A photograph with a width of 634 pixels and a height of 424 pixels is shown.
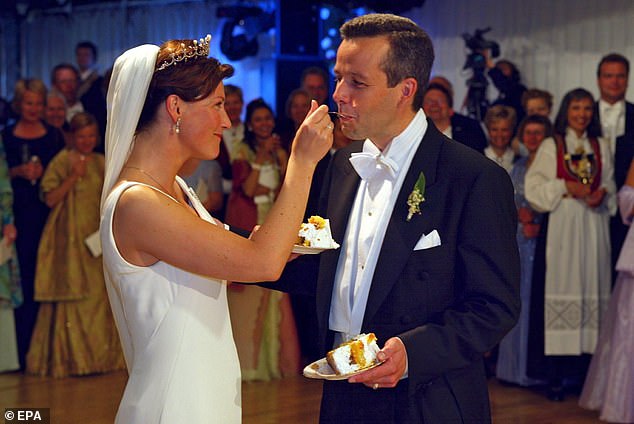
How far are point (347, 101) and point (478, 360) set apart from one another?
31.1 inches

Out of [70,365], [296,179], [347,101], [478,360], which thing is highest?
[347,101]

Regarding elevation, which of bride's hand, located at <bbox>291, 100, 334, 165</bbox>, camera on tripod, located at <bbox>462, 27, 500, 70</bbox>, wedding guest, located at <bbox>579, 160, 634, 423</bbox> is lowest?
wedding guest, located at <bbox>579, 160, 634, 423</bbox>

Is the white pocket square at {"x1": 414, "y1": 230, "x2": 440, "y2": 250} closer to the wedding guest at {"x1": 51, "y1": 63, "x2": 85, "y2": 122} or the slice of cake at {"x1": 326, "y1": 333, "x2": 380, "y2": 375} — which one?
the slice of cake at {"x1": 326, "y1": 333, "x2": 380, "y2": 375}

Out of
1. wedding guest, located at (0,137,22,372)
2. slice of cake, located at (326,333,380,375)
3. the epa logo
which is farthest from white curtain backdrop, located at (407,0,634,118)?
slice of cake, located at (326,333,380,375)

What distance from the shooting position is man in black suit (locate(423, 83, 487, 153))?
22.2 ft

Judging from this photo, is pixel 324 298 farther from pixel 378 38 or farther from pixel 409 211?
pixel 378 38

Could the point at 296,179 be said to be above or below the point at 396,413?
above

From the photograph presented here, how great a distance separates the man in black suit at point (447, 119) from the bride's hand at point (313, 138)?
13.9 ft

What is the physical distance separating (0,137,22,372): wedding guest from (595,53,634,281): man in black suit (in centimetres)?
395

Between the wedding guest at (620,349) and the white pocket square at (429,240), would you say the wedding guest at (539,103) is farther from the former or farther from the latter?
the white pocket square at (429,240)

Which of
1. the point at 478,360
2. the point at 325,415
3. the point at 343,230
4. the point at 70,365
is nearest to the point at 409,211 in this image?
the point at 343,230

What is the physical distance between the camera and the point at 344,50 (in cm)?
279

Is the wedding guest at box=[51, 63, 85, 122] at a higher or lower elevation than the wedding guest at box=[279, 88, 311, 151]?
higher

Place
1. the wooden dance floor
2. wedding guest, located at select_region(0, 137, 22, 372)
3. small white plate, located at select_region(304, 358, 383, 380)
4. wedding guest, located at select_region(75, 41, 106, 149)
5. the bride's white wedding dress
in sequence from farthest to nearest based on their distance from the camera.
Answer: wedding guest, located at select_region(75, 41, 106, 149), wedding guest, located at select_region(0, 137, 22, 372), the wooden dance floor, the bride's white wedding dress, small white plate, located at select_region(304, 358, 383, 380)
